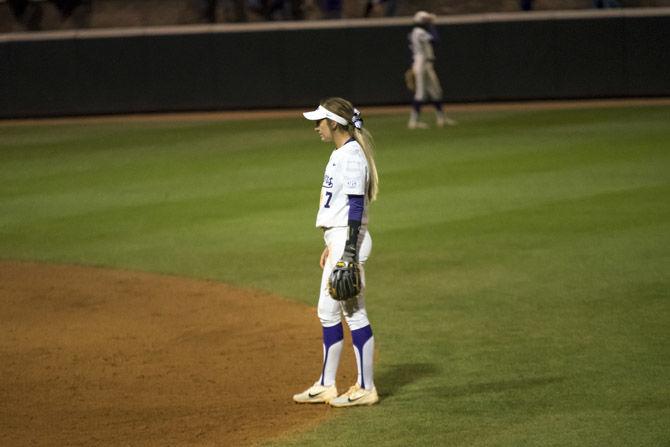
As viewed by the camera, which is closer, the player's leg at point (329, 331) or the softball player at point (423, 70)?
the player's leg at point (329, 331)

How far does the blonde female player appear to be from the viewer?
6.18 metres

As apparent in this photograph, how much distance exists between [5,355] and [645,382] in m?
4.13

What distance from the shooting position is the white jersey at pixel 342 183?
6.17m

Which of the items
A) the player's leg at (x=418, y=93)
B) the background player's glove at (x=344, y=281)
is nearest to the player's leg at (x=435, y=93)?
the player's leg at (x=418, y=93)

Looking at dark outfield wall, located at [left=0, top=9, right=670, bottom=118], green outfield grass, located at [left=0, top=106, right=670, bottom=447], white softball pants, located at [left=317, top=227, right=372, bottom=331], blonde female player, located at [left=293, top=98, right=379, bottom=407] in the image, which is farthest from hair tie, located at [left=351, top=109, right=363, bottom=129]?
dark outfield wall, located at [left=0, top=9, right=670, bottom=118]

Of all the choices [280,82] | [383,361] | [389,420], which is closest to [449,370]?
→ [383,361]

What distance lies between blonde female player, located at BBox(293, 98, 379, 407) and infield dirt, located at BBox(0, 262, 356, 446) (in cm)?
20

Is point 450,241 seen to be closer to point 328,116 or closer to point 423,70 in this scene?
point 328,116

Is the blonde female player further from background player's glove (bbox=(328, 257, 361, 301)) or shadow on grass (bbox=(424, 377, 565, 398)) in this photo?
shadow on grass (bbox=(424, 377, 565, 398))

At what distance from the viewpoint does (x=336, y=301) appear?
6.41 metres

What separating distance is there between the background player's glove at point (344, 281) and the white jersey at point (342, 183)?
34cm

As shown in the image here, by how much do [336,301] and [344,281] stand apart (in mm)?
403

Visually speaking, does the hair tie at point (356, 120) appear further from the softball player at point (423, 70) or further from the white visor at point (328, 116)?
the softball player at point (423, 70)

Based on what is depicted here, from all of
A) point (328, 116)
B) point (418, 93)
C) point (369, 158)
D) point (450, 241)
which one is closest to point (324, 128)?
point (328, 116)
